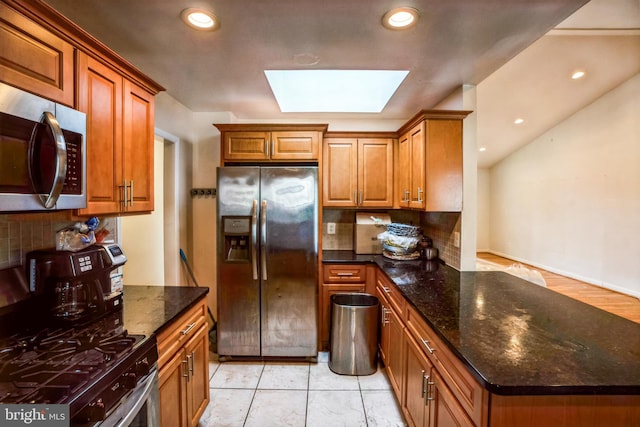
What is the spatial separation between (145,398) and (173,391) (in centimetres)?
35

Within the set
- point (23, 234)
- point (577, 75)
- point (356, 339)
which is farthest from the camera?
point (577, 75)

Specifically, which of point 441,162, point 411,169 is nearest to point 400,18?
point 441,162

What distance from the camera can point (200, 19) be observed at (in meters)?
1.57

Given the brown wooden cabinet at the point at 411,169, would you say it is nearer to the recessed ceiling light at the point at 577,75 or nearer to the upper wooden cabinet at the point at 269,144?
the upper wooden cabinet at the point at 269,144

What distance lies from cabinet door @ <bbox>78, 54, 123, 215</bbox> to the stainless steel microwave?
166mm

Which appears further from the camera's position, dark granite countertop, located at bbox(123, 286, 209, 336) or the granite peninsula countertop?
dark granite countertop, located at bbox(123, 286, 209, 336)

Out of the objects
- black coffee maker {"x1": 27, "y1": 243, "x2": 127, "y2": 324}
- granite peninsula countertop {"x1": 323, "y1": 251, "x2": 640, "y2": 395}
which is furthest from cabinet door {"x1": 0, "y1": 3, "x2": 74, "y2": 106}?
granite peninsula countertop {"x1": 323, "y1": 251, "x2": 640, "y2": 395}

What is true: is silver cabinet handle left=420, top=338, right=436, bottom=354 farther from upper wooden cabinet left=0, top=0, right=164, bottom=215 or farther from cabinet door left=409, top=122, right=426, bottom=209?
upper wooden cabinet left=0, top=0, right=164, bottom=215

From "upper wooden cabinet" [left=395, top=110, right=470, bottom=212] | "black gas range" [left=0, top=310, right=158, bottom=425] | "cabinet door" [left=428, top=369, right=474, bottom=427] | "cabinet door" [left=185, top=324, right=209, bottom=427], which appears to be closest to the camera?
"black gas range" [left=0, top=310, right=158, bottom=425]

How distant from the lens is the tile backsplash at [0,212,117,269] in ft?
4.37

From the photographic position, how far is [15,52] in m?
1.02

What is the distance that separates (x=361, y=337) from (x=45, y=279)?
7.00 feet

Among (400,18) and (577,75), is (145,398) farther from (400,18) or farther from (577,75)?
(577,75)

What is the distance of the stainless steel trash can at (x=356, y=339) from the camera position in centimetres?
248
